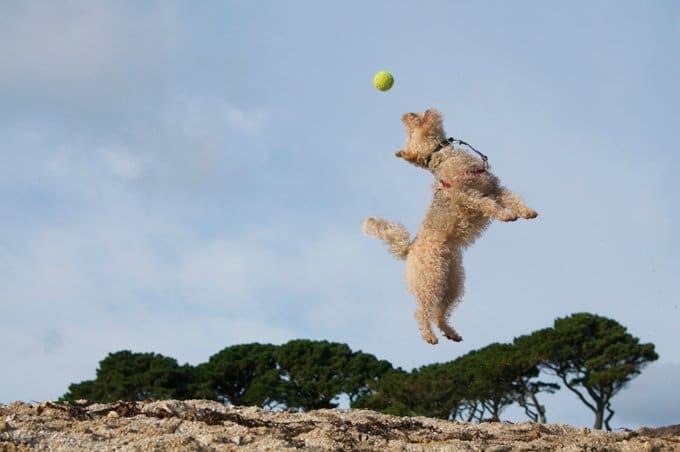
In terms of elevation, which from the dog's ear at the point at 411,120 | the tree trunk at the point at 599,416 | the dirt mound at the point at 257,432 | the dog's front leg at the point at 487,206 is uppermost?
the tree trunk at the point at 599,416

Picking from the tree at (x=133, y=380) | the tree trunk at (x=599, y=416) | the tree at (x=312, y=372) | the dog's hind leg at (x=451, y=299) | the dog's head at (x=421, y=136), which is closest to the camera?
the dog's head at (x=421, y=136)

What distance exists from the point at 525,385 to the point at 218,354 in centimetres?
1009

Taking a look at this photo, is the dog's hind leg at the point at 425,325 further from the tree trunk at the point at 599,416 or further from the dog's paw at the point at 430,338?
the tree trunk at the point at 599,416

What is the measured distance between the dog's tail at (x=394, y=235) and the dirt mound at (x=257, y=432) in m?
1.67

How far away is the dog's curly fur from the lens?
9203 mm

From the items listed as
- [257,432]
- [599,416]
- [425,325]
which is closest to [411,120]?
[425,325]

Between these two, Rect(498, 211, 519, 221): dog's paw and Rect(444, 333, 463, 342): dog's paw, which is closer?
Rect(498, 211, 519, 221): dog's paw

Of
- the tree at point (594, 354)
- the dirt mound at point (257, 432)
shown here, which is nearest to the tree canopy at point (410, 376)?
the tree at point (594, 354)

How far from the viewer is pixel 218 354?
3362 centimetres

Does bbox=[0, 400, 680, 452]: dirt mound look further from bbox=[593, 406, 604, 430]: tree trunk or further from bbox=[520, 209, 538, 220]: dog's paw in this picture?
bbox=[593, 406, 604, 430]: tree trunk

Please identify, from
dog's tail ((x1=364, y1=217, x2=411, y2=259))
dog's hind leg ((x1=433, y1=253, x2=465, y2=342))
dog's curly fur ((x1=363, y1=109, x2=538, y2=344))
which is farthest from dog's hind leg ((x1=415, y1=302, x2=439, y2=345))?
dog's tail ((x1=364, y1=217, x2=411, y2=259))

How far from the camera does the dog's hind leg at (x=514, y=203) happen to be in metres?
8.70

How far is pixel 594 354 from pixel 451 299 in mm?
20445

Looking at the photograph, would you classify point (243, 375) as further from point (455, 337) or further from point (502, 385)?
point (455, 337)
